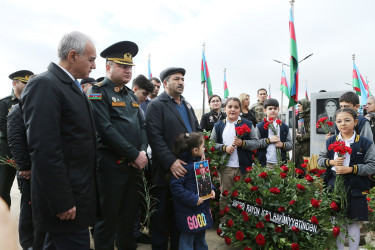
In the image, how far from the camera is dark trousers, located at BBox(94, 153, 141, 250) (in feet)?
7.99

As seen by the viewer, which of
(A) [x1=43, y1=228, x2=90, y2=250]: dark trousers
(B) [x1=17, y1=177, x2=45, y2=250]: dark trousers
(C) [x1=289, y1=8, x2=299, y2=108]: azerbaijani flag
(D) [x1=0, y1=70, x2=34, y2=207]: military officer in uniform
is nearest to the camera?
(A) [x1=43, y1=228, x2=90, y2=250]: dark trousers

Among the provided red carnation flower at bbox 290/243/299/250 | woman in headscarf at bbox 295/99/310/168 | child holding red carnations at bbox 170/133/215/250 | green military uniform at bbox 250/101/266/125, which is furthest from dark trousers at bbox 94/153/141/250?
woman in headscarf at bbox 295/99/310/168

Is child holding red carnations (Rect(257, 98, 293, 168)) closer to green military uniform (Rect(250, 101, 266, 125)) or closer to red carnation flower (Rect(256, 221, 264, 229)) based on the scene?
red carnation flower (Rect(256, 221, 264, 229))

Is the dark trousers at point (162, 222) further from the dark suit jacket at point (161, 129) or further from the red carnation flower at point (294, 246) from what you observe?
the red carnation flower at point (294, 246)

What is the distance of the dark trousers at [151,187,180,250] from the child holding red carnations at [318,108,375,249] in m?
1.81

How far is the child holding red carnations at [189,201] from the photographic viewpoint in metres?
2.47

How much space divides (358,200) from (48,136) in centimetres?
298

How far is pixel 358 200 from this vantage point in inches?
106

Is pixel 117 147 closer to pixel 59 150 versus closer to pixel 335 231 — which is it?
pixel 59 150

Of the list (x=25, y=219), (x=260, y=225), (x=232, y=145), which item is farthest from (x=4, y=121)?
(x=260, y=225)

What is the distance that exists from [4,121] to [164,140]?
109 inches

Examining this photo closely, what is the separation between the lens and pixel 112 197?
2451mm

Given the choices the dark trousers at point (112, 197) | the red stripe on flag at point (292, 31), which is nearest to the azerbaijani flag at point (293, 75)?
the red stripe on flag at point (292, 31)

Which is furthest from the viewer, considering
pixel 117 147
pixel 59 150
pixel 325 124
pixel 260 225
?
pixel 325 124
